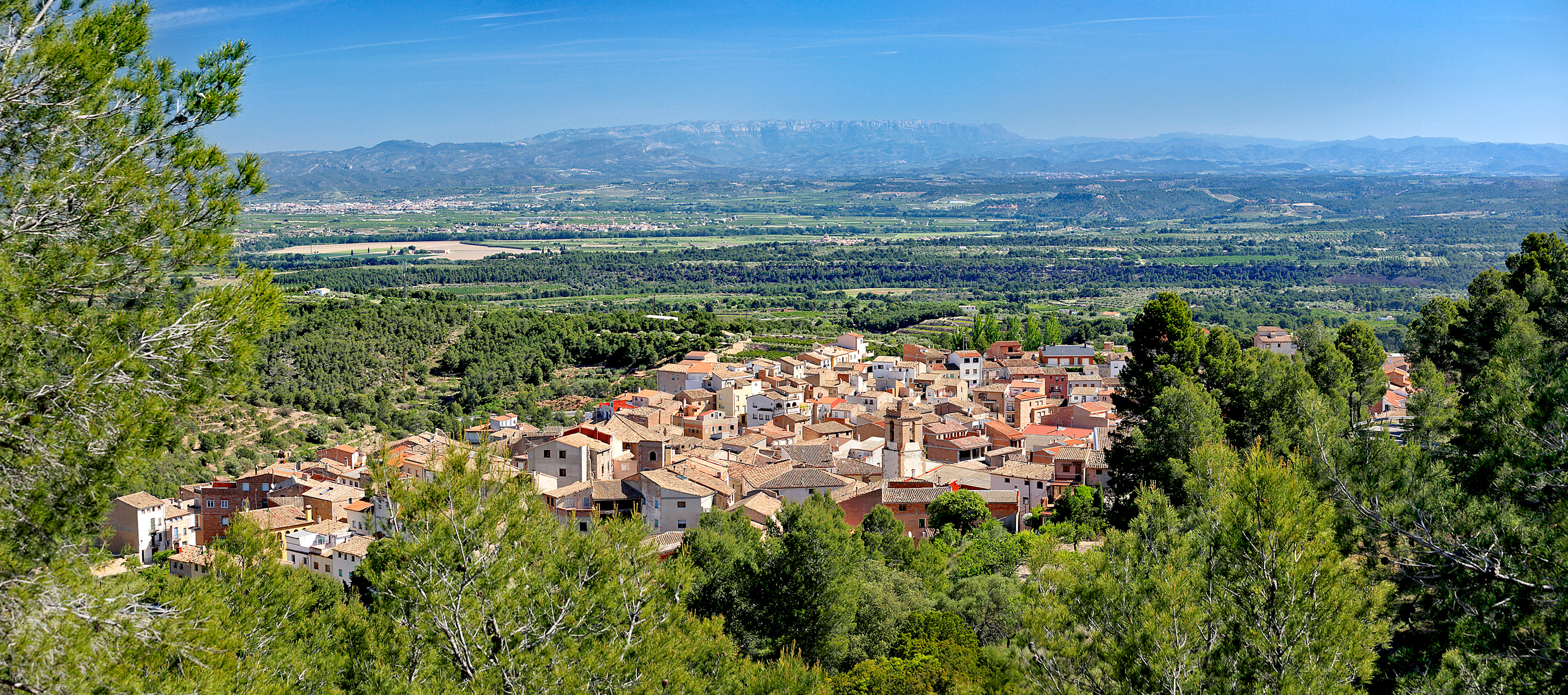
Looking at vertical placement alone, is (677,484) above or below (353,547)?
above

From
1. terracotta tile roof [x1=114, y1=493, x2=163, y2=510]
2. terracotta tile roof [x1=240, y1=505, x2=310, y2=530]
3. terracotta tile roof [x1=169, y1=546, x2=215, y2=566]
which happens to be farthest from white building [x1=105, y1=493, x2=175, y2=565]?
terracotta tile roof [x1=240, y1=505, x2=310, y2=530]

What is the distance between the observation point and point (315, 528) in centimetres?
2439

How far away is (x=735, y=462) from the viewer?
2673 centimetres

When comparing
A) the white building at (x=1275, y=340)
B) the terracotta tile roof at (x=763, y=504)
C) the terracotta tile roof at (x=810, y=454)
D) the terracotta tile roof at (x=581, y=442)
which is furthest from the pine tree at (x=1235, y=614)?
the white building at (x=1275, y=340)

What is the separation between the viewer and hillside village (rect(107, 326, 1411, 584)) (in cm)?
2288

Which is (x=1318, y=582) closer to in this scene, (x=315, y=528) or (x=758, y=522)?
(x=758, y=522)

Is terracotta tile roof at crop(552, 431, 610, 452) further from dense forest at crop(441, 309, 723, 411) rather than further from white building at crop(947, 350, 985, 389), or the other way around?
white building at crop(947, 350, 985, 389)

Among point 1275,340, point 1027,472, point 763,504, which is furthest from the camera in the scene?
point 1275,340

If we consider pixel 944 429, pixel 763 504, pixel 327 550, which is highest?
pixel 763 504

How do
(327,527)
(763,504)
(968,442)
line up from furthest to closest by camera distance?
(968,442)
(327,527)
(763,504)

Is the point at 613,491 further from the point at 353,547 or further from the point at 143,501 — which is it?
the point at 143,501

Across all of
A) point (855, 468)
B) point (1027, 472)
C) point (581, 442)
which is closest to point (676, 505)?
point (581, 442)

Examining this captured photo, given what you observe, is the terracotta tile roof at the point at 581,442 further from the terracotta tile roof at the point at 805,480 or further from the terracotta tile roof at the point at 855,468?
the terracotta tile roof at the point at 855,468

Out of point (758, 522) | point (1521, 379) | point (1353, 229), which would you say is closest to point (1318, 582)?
point (1521, 379)
